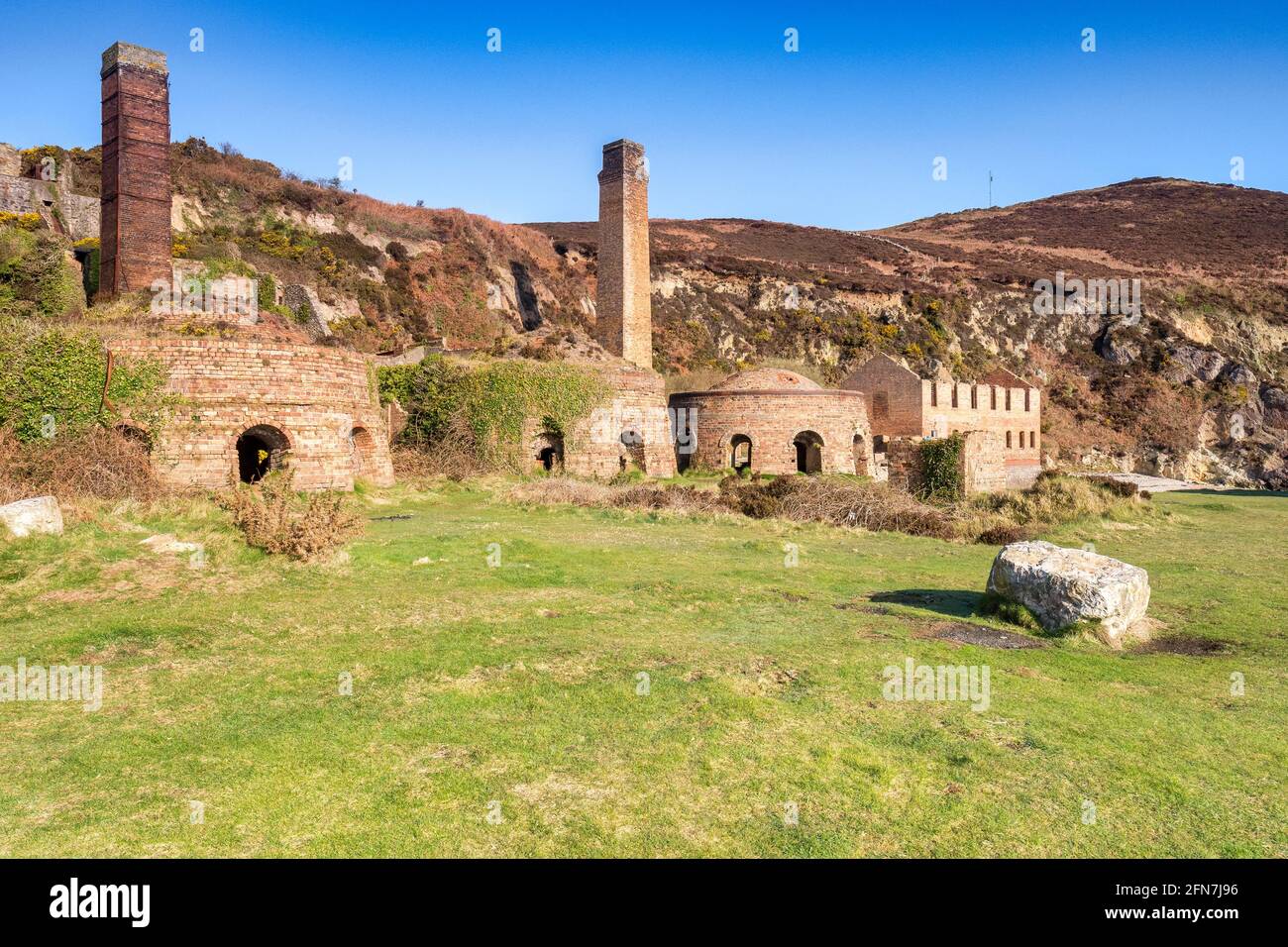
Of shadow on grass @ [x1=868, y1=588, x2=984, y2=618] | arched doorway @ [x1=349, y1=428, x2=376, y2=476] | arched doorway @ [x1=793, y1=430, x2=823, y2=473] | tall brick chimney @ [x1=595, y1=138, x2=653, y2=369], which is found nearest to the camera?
shadow on grass @ [x1=868, y1=588, x2=984, y2=618]

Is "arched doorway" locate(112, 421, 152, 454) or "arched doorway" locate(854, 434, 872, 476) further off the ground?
"arched doorway" locate(112, 421, 152, 454)

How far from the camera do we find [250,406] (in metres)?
16.8

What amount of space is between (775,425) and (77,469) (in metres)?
18.4

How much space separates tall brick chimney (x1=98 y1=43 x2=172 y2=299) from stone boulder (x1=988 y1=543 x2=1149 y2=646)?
72.3ft

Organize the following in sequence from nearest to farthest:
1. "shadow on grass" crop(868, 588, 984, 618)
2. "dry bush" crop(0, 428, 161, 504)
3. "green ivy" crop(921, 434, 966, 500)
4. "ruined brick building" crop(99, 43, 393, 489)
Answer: "shadow on grass" crop(868, 588, 984, 618)
"dry bush" crop(0, 428, 161, 504)
"ruined brick building" crop(99, 43, 393, 489)
"green ivy" crop(921, 434, 966, 500)

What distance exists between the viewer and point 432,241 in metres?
49.0

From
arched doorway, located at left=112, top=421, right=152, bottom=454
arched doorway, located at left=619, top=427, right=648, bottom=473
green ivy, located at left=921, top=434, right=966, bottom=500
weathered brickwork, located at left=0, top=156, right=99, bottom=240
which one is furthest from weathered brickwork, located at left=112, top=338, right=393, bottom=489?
weathered brickwork, located at left=0, top=156, right=99, bottom=240

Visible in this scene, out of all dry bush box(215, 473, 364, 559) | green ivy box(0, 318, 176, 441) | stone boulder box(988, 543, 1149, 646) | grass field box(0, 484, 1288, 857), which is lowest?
grass field box(0, 484, 1288, 857)

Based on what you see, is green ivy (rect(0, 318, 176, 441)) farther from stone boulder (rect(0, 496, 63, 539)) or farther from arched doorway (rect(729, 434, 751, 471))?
arched doorway (rect(729, 434, 751, 471))

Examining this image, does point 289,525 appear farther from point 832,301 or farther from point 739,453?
point 832,301

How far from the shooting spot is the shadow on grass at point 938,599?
956 cm

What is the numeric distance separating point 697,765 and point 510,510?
12586 mm

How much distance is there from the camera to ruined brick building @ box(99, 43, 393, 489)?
53.5 feet
